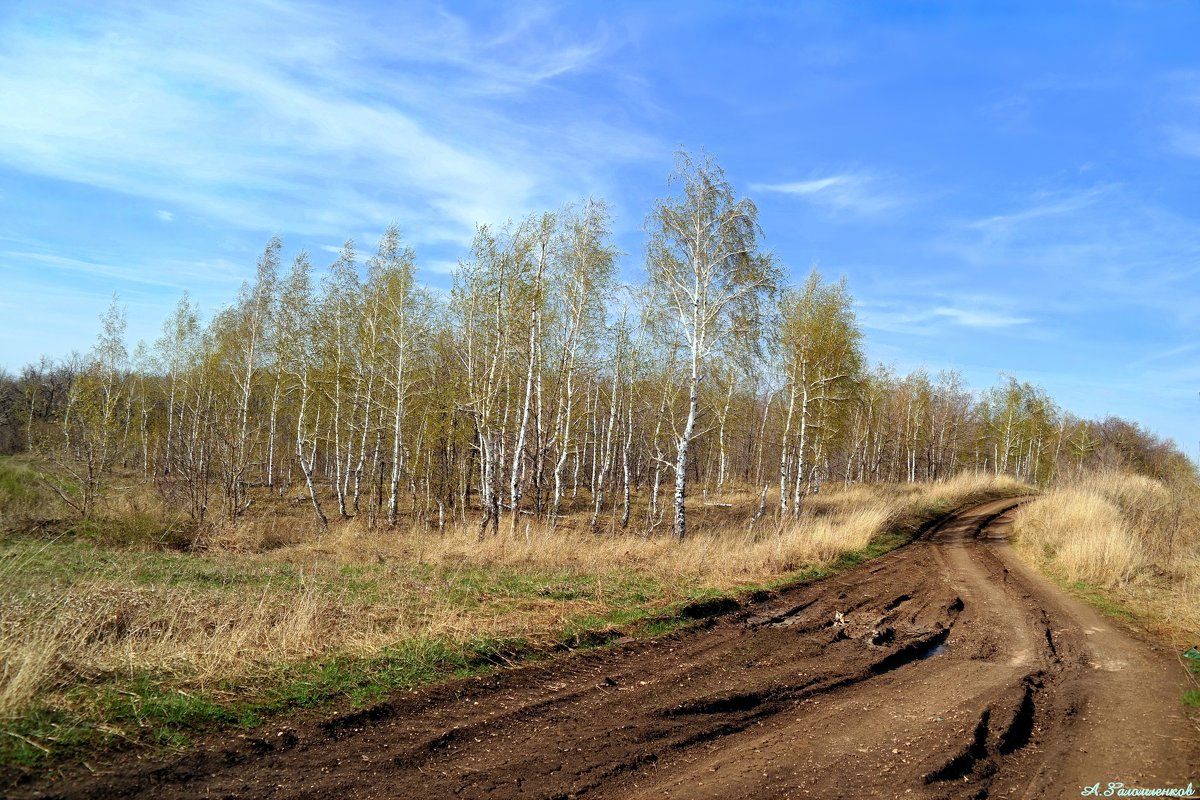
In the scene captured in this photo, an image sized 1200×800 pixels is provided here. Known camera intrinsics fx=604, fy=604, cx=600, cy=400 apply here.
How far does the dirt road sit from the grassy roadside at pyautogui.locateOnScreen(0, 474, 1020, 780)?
1.66ft

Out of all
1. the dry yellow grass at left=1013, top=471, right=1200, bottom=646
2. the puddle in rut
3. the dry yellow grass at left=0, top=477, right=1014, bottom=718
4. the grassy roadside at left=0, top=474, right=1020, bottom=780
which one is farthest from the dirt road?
the dry yellow grass at left=1013, top=471, right=1200, bottom=646

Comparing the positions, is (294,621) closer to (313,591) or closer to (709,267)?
(313,591)

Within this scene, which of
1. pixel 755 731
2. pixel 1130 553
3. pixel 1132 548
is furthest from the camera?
pixel 1132 548

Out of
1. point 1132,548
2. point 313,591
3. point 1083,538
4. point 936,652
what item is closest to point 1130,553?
point 1132,548

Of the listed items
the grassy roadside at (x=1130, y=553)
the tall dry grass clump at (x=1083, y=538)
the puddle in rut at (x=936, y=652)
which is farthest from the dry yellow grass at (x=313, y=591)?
the grassy roadside at (x=1130, y=553)

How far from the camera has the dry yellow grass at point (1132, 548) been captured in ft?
34.1

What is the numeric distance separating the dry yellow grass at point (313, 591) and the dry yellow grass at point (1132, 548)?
186 inches

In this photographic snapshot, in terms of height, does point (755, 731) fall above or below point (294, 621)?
below

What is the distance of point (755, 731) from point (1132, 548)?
13.1m

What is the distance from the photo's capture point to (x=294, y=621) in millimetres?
6707

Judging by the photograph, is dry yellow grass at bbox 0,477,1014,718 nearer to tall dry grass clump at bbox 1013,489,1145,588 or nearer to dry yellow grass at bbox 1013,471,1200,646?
tall dry grass clump at bbox 1013,489,1145,588

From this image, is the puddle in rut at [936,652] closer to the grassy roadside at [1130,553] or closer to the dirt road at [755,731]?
the dirt road at [755,731]

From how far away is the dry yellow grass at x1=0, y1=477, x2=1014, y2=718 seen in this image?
5.50 m

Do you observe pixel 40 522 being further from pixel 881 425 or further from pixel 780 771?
pixel 881 425
